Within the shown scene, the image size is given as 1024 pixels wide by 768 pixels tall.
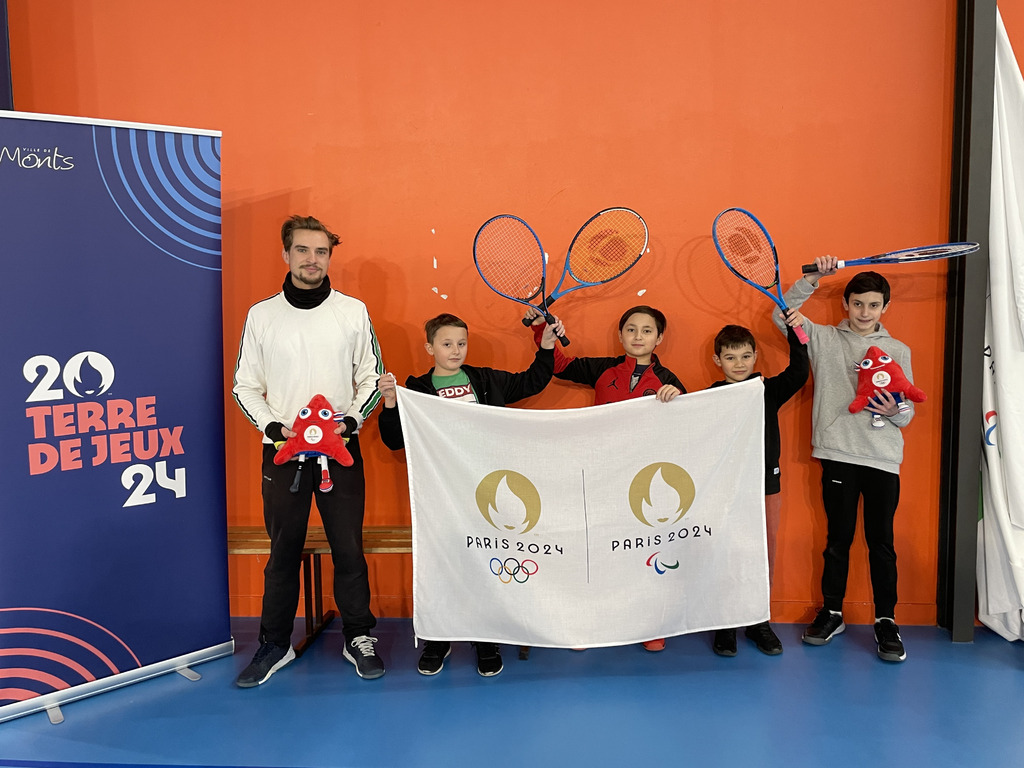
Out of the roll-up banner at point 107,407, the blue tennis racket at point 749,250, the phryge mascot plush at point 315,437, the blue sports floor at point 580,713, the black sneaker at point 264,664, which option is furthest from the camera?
the blue tennis racket at point 749,250

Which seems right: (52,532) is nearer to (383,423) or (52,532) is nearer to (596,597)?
(383,423)

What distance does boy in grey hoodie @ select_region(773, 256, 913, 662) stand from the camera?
3.27 metres

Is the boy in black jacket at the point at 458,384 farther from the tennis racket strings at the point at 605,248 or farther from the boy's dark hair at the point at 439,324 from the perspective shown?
the tennis racket strings at the point at 605,248

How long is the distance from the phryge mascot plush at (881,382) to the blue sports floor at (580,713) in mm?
1165

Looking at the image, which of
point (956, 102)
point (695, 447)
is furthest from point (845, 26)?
point (695, 447)

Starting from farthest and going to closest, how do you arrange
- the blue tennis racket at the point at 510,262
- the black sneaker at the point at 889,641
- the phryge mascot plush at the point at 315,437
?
the blue tennis racket at the point at 510,262, the black sneaker at the point at 889,641, the phryge mascot plush at the point at 315,437

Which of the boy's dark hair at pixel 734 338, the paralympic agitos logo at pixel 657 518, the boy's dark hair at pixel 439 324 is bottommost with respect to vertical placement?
the paralympic agitos logo at pixel 657 518

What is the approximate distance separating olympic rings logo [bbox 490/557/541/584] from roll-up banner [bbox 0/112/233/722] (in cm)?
131

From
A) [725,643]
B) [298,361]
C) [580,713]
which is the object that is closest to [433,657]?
[580,713]

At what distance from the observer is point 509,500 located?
10.0 feet

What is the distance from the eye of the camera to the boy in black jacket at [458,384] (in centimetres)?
316

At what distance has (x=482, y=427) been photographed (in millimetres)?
3057

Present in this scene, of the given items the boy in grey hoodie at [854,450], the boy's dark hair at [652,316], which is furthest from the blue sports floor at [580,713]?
the boy's dark hair at [652,316]

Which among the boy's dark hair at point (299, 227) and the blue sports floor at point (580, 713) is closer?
the blue sports floor at point (580, 713)
